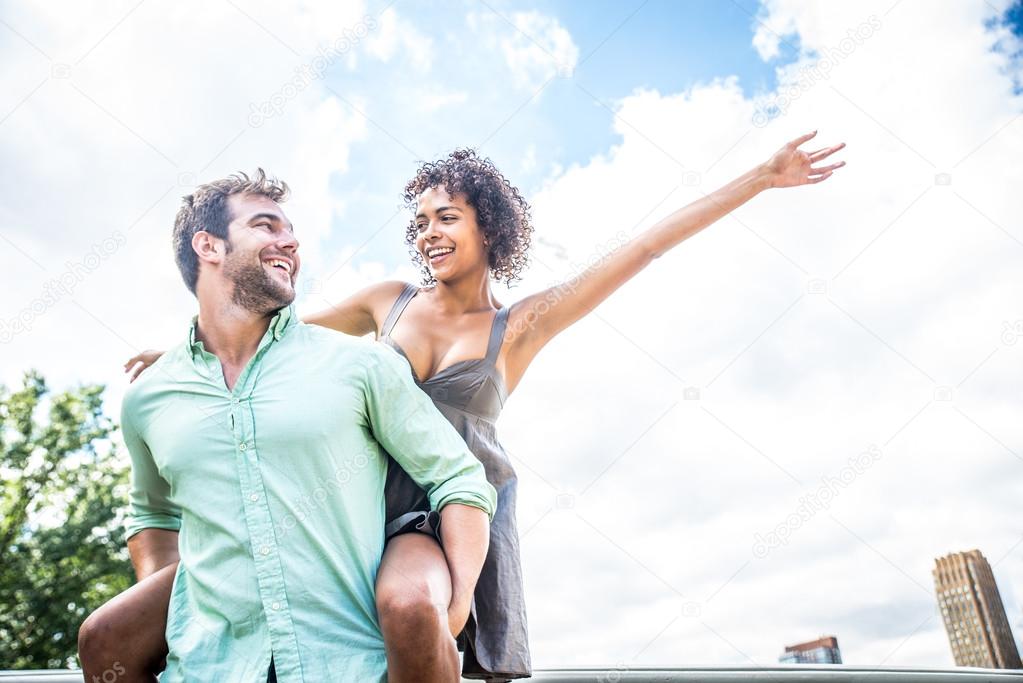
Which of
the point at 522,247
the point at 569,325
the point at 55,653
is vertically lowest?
the point at 569,325

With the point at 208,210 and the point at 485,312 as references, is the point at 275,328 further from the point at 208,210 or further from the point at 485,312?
the point at 485,312

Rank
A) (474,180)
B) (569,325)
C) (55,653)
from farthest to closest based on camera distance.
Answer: (55,653) → (474,180) → (569,325)

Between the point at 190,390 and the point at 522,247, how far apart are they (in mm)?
1794

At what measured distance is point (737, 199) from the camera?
2730mm

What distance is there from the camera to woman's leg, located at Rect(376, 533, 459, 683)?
138cm

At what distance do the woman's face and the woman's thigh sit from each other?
1292mm

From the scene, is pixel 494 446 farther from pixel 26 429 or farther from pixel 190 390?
pixel 26 429

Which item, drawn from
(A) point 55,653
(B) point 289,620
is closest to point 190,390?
(B) point 289,620

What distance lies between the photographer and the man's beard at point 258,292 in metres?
1.85

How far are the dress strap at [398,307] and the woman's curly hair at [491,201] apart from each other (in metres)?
0.13

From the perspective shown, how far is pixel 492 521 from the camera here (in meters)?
2.14

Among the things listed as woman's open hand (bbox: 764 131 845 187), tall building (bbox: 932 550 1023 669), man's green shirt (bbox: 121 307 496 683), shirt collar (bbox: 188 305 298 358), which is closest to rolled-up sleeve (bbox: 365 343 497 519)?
man's green shirt (bbox: 121 307 496 683)

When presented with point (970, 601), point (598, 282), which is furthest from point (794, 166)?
point (970, 601)

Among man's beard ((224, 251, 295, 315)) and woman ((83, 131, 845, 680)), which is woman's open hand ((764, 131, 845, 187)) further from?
man's beard ((224, 251, 295, 315))
